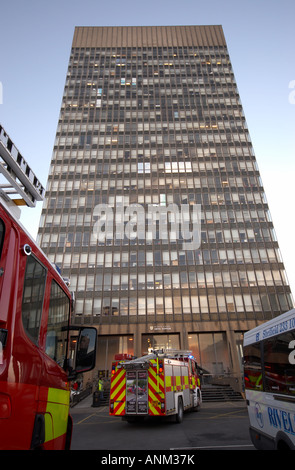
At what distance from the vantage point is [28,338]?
2451 mm

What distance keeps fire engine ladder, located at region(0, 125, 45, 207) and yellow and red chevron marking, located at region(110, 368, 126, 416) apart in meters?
10.6

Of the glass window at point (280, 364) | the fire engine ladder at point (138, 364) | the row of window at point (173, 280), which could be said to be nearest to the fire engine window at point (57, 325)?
the glass window at point (280, 364)

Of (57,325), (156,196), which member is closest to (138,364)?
(57,325)

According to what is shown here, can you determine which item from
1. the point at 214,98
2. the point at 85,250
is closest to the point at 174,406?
the point at 85,250

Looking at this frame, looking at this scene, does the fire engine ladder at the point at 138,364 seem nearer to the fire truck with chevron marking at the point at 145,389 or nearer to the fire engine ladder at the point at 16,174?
the fire truck with chevron marking at the point at 145,389

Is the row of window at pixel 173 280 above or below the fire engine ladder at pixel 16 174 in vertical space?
above

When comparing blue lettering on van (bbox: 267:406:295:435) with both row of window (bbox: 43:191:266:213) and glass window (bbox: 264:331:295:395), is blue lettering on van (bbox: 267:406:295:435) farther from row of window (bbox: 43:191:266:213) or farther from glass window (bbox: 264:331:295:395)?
row of window (bbox: 43:191:266:213)

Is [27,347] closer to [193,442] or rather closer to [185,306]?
[193,442]

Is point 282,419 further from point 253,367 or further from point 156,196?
point 156,196

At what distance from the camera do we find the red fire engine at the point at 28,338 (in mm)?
2055

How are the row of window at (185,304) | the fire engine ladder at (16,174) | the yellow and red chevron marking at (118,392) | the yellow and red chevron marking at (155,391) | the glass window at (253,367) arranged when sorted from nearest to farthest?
the fire engine ladder at (16,174), the glass window at (253,367), the yellow and red chevron marking at (155,391), the yellow and red chevron marking at (118,392), the row of window at (185,304)

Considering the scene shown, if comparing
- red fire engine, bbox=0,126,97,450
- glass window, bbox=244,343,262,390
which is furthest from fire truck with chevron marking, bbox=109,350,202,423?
red fire engine, bbox=0,126,97,450

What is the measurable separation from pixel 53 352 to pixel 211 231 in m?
40.7

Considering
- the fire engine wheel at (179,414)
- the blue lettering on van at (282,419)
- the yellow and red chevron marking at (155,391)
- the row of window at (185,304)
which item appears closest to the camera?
the blue lettering on van at (282,419)
